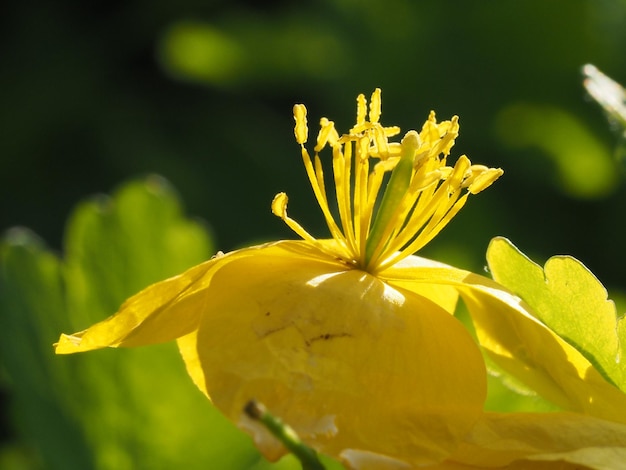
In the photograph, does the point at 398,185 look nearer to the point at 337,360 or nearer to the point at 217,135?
the point at 337,360

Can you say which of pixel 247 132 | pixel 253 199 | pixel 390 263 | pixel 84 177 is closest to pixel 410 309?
pixel 390 263

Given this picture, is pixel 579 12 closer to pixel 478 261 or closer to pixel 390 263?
pixel 478 261

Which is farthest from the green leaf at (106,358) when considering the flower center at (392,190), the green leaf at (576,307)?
the green leaf at (576,307)

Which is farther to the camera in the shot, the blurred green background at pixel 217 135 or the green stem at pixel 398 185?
the blurred green background at pixel 217 135

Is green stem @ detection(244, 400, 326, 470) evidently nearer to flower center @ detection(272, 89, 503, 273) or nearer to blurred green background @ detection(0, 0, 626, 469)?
flower center @ detection(272, 89, 503, 273)

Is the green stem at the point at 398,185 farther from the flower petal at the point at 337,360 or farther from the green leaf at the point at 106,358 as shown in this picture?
the green leaf at the point at 106,358

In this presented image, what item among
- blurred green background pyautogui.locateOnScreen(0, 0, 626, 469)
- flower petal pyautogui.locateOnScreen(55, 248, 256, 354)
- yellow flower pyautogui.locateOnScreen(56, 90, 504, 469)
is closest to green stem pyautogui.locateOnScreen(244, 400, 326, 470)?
yellow flower pyautogui.locateOnScreen(56, 90, 504, 469)
